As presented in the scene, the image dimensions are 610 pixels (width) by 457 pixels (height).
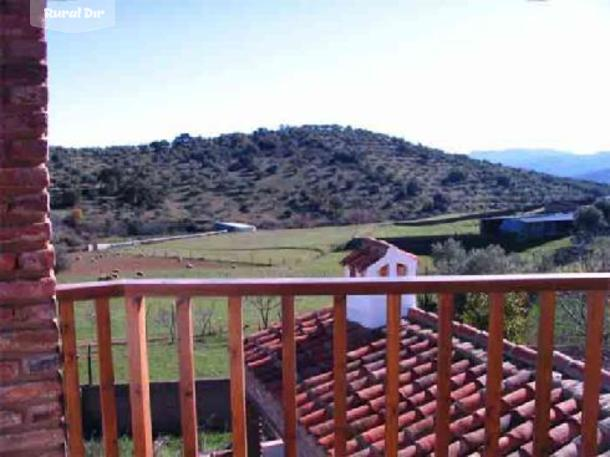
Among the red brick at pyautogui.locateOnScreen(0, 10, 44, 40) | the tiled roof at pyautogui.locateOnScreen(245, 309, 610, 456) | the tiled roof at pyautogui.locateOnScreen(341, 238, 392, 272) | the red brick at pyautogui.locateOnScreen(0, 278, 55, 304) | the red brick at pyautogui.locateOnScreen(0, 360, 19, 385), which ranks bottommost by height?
the tiled roof at pyautogui.locateOnScreen(245, 309, 610, 456)

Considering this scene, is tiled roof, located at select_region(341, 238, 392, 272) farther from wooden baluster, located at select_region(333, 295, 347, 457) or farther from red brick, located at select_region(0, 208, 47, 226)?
red brick, located at select_region(0, 208, 47, 226)


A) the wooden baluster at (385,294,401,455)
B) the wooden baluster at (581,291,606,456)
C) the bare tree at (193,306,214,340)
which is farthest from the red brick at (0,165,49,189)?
the bare tree at (193,306,214,340)

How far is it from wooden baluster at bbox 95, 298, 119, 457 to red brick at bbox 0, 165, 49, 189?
0.34 meters

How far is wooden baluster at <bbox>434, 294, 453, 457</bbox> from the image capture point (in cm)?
186

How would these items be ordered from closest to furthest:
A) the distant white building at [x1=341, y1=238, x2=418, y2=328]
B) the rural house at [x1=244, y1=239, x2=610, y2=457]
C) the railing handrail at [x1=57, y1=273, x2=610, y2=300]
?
the railing handrail at [x1=57, y1=273, x2=610, y2=300] → the rural house at [x1=244, y1=239, x2=610, y2=457] → the distant white building at [x1=341, y1=238, x2=418, y2=328]

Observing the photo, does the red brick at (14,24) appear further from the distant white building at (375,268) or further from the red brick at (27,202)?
the distant white building at (375,268)

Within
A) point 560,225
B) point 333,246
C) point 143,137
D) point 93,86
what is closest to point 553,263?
point 560,225

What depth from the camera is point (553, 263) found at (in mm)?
16844

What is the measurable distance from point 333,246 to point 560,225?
7.91 metres

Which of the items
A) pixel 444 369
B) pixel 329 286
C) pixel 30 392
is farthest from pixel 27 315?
pixel 444 369

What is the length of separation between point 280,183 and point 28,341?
28.0 metres

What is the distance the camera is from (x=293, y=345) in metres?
1.83

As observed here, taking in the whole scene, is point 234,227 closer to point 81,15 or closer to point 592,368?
point 81,15

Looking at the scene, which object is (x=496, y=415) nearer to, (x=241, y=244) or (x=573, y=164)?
(x=241, y=244)
